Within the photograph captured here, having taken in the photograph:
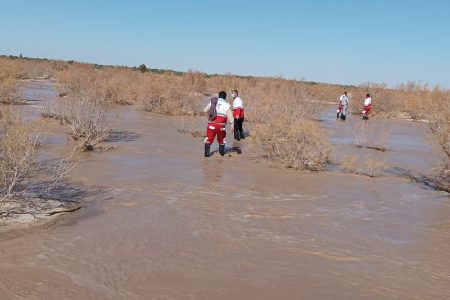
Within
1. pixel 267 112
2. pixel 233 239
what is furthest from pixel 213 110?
pixel 267 112

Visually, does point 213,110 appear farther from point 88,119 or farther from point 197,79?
point 197,79

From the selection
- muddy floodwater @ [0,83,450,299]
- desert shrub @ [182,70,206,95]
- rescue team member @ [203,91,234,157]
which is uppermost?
desert shrub @ [182,70,206,95]

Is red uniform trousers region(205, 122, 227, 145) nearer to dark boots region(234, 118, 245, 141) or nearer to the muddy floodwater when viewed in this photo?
the muddy floodwater

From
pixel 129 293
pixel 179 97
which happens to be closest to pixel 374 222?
pixel 129 293

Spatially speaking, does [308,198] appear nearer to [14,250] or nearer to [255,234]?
[255,234]

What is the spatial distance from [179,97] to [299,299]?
2145 centimetres

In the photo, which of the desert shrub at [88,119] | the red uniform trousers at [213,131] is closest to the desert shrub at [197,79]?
the desert shrub at [88,119]

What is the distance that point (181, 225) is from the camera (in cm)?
698

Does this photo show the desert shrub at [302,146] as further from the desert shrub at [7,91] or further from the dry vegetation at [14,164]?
the desert shrub at [7,91]

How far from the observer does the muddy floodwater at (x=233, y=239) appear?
506cm

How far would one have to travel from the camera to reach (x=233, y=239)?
650 centimetres

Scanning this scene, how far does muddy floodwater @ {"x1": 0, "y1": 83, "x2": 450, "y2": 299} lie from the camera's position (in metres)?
5.06

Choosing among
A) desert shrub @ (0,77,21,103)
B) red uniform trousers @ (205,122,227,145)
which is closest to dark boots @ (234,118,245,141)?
red uniform trousers @ (205,122,227,145)

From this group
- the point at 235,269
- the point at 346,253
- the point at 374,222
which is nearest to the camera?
the point at 235,269
